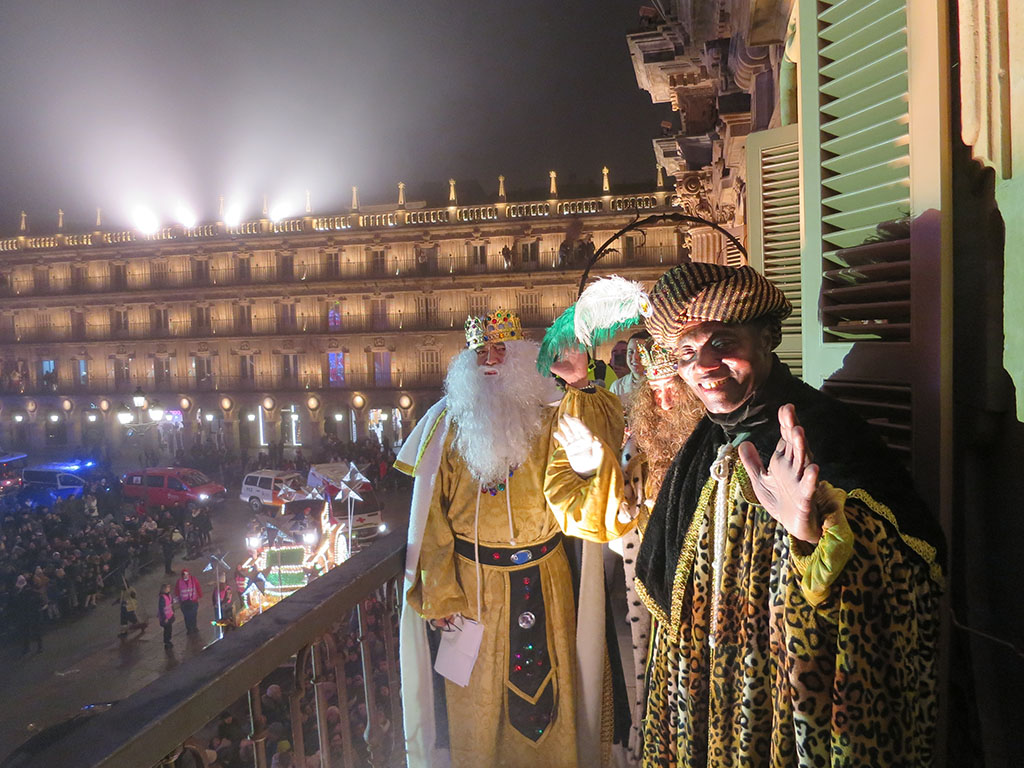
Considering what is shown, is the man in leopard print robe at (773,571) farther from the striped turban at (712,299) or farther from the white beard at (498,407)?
the white beard at (498,407)

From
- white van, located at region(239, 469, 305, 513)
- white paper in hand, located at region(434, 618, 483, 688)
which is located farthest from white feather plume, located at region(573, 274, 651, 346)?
white van, located at region(239, 469, 305, 513)

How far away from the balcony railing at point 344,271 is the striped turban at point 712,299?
2980 centimetres

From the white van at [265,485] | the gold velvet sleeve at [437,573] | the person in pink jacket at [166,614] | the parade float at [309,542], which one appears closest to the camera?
the gold velvet sleeve at [437,573]

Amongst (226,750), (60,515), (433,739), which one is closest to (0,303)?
(60,515)

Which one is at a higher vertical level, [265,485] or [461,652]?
[461,652]

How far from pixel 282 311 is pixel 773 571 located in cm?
3488

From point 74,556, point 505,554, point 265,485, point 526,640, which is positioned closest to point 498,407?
point 505,554

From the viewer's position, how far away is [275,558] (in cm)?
1055

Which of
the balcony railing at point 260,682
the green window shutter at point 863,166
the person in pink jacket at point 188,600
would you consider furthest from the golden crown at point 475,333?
the person in pink jacket at point 188,600

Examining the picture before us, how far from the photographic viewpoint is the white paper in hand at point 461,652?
312cm

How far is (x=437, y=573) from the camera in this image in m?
3.12

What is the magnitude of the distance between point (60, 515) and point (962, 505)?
19.6 meters

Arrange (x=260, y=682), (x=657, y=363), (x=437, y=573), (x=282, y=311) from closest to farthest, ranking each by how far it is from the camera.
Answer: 1. (x=260, y=682)
2. (x=657, y=363)
3. (x=437, y=573)
4. (x=282, y=311)

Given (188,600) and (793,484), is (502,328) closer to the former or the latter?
(793,484)
